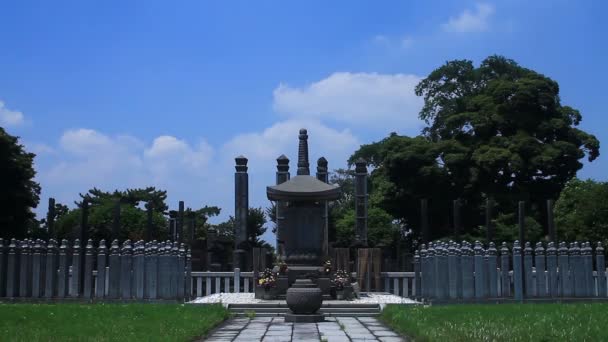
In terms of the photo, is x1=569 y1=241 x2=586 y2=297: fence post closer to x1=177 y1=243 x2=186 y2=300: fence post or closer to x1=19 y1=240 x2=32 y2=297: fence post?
x1=177 y1=243 x2=186 y2=300: fence post

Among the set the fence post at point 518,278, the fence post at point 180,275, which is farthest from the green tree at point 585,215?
the fence post at point 180,275

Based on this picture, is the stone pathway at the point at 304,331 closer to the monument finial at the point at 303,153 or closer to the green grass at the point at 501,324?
the green grass at the point at 501,324

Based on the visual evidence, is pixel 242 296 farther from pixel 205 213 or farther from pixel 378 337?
pixel 205 213

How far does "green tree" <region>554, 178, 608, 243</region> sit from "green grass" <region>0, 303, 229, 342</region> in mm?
17994

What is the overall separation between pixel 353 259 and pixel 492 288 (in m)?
7.62

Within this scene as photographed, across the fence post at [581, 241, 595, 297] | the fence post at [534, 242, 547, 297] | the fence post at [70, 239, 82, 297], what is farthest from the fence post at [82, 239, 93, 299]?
the fence post at [581, 241, 595, 297]

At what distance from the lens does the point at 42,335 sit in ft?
35.5

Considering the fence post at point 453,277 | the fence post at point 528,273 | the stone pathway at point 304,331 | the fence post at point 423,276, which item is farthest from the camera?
the fence post at point 423,276

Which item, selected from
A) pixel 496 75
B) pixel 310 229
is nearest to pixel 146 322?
pixel 310 229

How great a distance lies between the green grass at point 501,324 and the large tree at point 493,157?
20.7 metres

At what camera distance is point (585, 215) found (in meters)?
29.9

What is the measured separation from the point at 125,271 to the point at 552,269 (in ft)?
35.9

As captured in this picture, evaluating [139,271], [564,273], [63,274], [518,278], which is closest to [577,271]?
[564,273]

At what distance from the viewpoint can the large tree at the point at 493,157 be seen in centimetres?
3653
